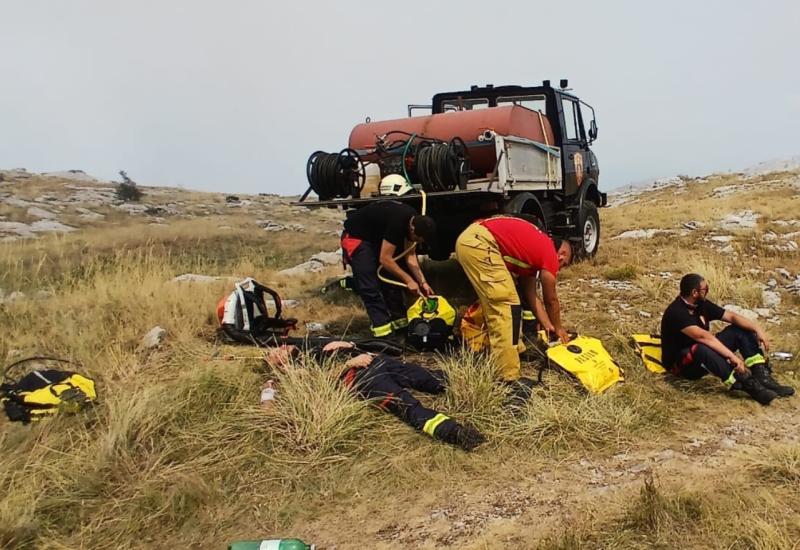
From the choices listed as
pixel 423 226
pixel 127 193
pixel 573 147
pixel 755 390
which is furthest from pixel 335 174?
pixel 127 193

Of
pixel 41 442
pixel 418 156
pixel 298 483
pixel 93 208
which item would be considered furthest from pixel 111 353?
pixel 93 208

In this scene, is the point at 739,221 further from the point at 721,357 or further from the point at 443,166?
the point at 721,357

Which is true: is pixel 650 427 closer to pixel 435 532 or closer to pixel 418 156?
pixel 435 532

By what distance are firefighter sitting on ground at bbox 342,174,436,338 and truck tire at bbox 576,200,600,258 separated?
145 inches

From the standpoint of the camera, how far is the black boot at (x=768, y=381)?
432cm

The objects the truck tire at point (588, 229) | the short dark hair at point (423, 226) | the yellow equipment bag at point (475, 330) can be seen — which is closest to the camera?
the yellow equipment bag at point (475, 330)

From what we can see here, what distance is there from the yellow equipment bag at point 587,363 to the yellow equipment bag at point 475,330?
559mm

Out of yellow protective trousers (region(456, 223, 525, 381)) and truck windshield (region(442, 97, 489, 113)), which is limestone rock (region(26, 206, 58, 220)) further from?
yellow protective trousers (region(456, 223, 525, 381))

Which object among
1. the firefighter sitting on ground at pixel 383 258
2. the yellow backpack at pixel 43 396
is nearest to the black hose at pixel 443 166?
the firefighter sitting on ground at pixel 383 258

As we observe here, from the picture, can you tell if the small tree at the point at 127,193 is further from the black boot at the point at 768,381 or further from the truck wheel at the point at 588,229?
the black boot at the point at 768,381

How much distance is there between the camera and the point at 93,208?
24328 millimetres

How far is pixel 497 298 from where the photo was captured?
4.63 metres

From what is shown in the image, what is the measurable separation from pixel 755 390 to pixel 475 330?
2.10m

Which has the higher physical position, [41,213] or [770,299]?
[41,213]
